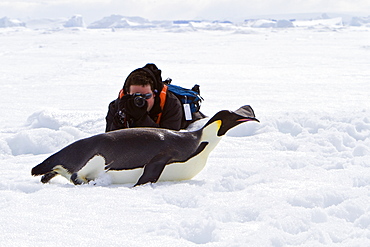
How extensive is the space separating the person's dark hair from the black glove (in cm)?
16

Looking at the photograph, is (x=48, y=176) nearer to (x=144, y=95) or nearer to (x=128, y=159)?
(x=128, y=159)

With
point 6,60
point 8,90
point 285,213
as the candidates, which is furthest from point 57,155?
point 6,60

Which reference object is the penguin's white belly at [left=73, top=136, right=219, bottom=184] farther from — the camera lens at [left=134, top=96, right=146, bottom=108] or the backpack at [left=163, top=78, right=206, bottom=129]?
the backpack at [left=163, top=78, right=206, bottom=129]

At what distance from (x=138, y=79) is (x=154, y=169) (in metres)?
1.01

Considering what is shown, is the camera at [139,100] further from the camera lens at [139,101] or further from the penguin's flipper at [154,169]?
the penguin's flipper at [154,169]

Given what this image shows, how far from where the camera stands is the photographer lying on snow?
10.4 feet

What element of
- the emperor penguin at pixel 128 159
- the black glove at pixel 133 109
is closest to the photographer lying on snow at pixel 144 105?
the black glove at pixel 133 109

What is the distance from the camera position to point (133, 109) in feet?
10.3

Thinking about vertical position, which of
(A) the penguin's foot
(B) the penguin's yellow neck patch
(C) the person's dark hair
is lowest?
(A) the penguin's foot

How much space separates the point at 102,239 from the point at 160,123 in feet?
6.16

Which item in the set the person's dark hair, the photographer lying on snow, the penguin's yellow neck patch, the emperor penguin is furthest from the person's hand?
the penguin's yellow neck patch

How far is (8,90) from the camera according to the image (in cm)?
734

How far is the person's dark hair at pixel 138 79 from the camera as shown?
3.26 m

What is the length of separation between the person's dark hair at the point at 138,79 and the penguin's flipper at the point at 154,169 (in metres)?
0.92
